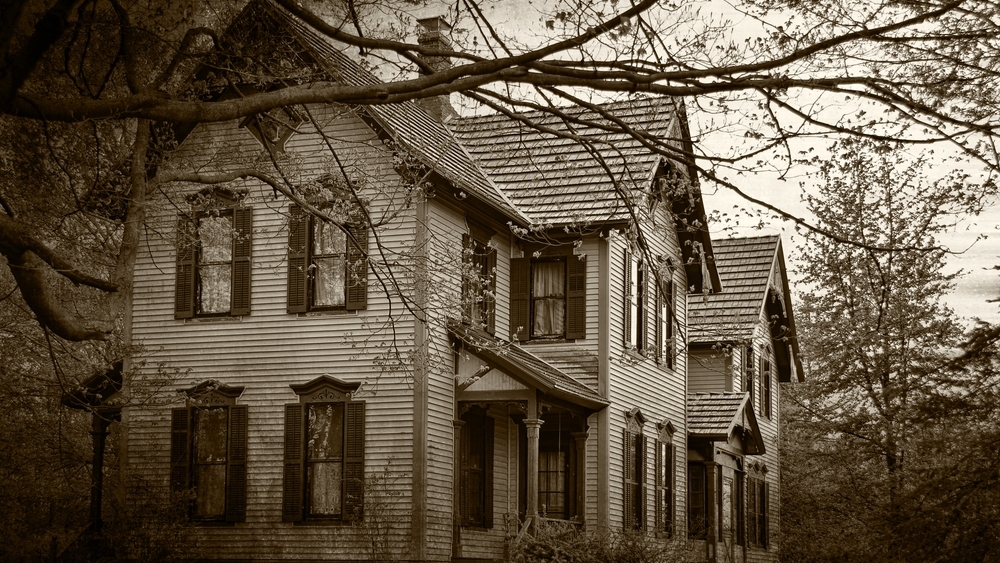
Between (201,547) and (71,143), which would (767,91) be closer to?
(71,143)

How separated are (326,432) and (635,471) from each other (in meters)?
8.02

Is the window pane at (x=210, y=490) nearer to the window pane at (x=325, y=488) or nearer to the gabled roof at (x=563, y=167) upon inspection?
the window pane at (x=325, y=488)

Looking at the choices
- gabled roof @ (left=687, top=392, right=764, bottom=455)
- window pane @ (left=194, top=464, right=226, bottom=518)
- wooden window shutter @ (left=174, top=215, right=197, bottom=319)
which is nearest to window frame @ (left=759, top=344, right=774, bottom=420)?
gabled roof @ (left=687, top=392, right=764, bottom=455)

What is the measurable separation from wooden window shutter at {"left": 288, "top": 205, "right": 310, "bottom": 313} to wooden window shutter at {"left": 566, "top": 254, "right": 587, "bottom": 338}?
19.0 feet

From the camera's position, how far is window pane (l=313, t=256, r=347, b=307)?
21.8 meters

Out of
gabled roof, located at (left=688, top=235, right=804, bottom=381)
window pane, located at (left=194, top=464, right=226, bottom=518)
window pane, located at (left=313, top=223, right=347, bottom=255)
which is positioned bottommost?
window pane, located at (left=194, top=464, right=226, bottom=518)

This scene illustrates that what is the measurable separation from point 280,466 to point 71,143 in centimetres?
682

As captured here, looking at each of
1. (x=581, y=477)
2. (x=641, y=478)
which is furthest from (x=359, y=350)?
(x=641, y=478)

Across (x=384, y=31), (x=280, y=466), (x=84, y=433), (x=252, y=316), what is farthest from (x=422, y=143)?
(x=84, y=433)

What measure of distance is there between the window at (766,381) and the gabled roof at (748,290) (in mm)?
1106

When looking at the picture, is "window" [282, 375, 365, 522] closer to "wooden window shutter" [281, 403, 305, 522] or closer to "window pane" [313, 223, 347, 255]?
"wooden window shutter" [281, 403, 305, 522]

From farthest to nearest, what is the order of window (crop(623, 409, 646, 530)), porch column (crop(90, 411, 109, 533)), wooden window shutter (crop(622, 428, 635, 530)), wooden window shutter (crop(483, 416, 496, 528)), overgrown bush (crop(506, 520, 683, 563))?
1. window (crop(623, 409, 646, 530))
2. wooden window shutter (crop(622, 428, 635, 530))
3. wooden window shutter (crop(483, 416, 496, 528))
4. porch column (crop(90, 411, 109, 533))
5. overgrown bush (crop(506, 520, 683, 563))

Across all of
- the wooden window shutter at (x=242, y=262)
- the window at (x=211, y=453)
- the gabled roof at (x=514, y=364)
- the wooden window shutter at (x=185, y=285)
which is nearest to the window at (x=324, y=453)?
the window at (x=211, y=453)

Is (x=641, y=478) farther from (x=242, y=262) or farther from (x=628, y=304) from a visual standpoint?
(x=242, y=262)
